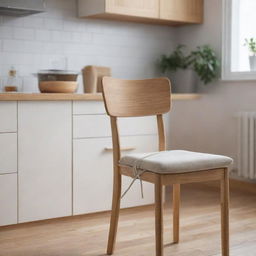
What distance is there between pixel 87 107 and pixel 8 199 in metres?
0.77

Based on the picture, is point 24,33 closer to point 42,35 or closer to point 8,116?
point 42,35

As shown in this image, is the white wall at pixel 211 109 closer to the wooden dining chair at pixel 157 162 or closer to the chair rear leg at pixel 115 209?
the wooden dining chair at pixel 157 162

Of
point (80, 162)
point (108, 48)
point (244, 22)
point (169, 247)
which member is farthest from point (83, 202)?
point (244, 22)

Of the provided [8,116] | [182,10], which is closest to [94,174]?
[8,116]

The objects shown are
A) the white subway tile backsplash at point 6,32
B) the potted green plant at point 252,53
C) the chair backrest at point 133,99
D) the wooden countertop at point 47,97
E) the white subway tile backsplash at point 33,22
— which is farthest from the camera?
the potted green plant at point 252,53

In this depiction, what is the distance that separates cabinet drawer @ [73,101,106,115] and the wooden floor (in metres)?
0.72

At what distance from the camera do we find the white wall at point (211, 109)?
4259 millimetres

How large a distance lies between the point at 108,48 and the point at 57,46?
1.61ft

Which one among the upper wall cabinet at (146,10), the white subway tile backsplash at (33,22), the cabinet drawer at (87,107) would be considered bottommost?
the cabinet drawer at (87,107)

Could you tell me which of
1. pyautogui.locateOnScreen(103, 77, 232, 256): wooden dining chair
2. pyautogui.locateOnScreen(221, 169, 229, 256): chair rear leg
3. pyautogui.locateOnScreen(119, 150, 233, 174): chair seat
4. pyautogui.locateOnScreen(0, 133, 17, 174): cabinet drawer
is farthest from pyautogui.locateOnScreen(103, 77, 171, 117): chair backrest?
pyautogui.locateOnScreen(0, 133, 17, 174): cabinet drawer

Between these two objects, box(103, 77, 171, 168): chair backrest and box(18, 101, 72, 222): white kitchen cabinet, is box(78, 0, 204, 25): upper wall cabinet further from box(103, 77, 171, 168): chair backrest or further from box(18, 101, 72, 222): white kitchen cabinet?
box(103, 77, 171, 168): chair backrest

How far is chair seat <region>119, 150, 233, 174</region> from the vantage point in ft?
7.64

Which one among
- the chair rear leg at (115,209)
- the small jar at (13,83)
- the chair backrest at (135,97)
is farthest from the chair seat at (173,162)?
the small jar at (13,83)

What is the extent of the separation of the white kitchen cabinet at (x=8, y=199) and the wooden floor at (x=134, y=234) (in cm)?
8
